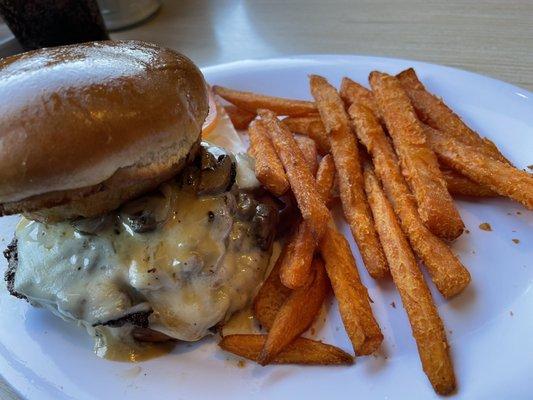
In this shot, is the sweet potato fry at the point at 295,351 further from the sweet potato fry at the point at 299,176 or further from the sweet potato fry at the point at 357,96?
the sweet potato fry at the point at 357,96

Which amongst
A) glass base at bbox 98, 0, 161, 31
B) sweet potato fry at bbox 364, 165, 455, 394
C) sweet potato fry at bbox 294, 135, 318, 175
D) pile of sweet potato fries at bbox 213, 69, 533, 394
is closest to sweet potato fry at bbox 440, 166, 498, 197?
pile of sweet potato fries at bbox 213, 69, 533, 394

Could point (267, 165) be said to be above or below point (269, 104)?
above

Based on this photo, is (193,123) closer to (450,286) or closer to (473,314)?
(450,286)

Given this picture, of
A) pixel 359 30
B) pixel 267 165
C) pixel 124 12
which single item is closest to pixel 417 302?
pixel 267 165

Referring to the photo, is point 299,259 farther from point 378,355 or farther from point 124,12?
point 124,12

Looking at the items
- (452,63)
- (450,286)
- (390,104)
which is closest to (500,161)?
(390,104)

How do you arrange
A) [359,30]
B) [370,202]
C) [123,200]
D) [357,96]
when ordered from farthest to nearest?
[359,30], [357,96], [370,202], [123,200]

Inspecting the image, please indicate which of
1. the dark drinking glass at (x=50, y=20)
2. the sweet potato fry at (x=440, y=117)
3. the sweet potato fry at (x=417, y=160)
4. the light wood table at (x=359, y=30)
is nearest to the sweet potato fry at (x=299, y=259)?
the sweet potato fry at (x=417, y=160)
